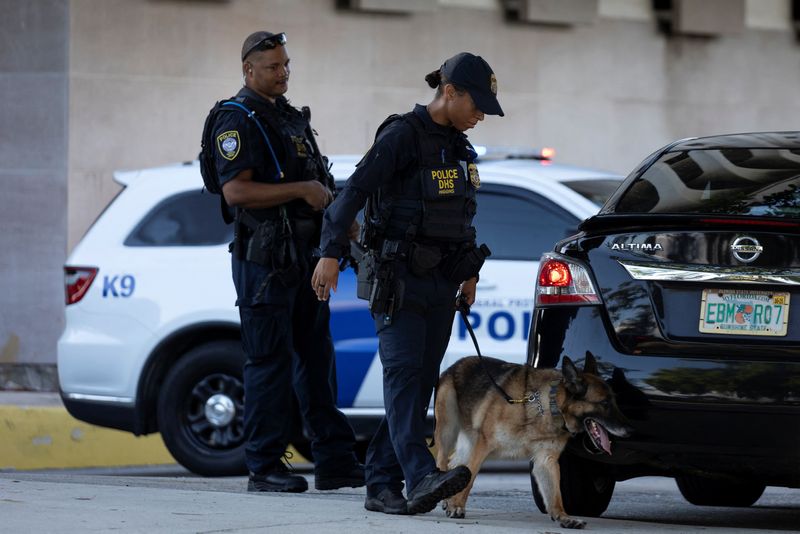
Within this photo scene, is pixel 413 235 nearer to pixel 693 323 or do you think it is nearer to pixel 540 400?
pixel 540 400

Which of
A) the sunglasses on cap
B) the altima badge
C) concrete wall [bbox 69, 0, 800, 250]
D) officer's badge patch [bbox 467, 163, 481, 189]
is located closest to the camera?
the altima badge

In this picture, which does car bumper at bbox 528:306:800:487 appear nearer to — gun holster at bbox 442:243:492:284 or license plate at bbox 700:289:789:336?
license plate at bbox 700:289:789:336

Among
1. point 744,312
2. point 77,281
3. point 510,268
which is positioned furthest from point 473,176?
point 77,281

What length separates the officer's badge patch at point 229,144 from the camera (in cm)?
707

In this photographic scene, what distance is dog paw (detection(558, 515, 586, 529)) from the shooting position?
6.06m

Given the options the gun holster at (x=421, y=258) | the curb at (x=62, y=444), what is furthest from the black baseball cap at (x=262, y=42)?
the curb at (x=62, y=444)

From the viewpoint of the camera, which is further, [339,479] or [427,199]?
[339,479]

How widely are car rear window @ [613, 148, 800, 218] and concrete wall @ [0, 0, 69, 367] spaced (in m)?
7.25

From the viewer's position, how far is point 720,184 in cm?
638

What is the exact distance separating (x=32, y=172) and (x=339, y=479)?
6348 mm

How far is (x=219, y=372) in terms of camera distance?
9.04m

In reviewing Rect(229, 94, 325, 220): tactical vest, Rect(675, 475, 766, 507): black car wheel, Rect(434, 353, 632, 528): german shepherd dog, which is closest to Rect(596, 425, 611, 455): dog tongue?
Rect(434, 353, 632, 528): german shepherd dog

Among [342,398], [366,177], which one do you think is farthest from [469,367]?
[342,398]

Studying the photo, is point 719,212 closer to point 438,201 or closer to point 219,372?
point 438,201
